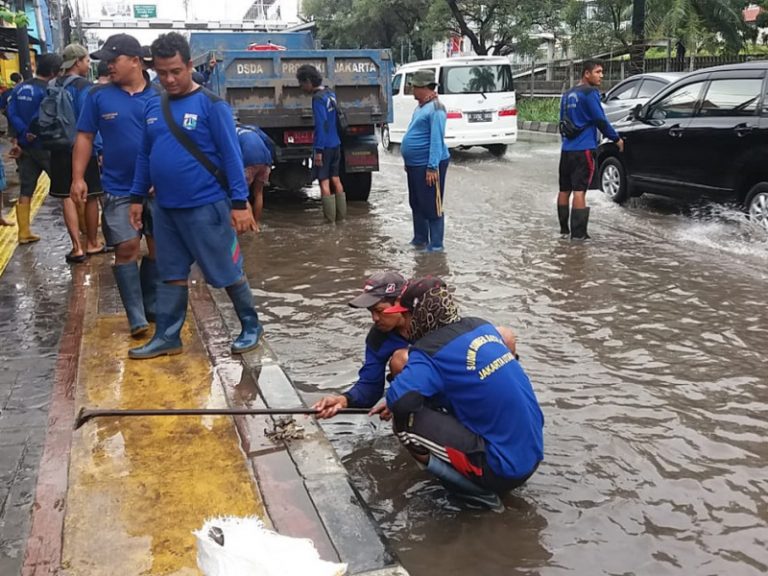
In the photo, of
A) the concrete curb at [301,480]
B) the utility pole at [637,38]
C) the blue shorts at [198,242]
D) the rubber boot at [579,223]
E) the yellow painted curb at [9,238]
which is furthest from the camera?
the utility pole at [637,38]

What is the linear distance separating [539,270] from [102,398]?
158 inches

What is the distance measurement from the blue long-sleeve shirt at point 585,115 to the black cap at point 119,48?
4.37 meters

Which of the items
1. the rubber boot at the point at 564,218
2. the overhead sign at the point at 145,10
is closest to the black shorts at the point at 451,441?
the rubber boot at the point at 564,218

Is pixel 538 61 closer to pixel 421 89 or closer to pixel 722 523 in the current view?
pixel 421 89

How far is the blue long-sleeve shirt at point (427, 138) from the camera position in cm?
684

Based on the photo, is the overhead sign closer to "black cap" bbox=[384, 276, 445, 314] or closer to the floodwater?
the floodwater

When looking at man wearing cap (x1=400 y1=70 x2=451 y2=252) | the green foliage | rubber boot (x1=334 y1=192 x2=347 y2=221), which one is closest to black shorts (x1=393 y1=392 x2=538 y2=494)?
man wearing cap (x1=400 y1=70 x2=451 y2=252)

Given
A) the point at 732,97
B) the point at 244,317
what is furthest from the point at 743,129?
the point at 244,317

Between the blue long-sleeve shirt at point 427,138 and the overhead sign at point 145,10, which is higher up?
the overhead sign at point 145,10

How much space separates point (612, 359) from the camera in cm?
465

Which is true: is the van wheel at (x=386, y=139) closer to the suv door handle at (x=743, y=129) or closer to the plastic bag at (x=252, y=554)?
the suv door handle at (x=743, y=129)

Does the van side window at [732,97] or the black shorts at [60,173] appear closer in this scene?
the black shorts at [60,173]

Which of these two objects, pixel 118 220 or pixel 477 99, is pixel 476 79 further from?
pixel 118 220

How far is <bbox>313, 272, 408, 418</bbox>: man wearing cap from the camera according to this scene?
10.4 ft
